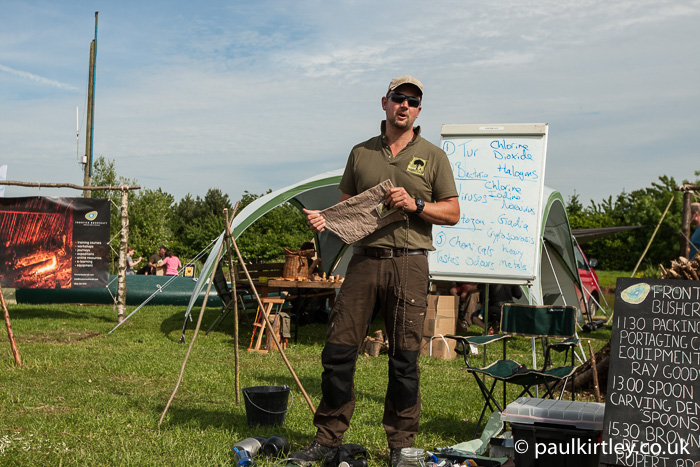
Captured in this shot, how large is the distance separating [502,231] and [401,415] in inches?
150

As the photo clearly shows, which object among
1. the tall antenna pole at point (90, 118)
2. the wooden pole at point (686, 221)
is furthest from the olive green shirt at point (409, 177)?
the tall antenna pole at point (90, 118)

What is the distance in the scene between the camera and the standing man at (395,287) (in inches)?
137

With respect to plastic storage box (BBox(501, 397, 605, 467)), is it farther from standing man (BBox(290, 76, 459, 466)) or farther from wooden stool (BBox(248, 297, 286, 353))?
wooden stool (BBox(248, 297, 286, 353))

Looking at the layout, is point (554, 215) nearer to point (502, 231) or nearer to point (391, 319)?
point (502, 231)

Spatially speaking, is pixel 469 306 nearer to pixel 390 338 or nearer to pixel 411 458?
pixel 390 338

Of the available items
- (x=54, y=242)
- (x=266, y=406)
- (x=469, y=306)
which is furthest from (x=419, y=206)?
(x=54, y=242)

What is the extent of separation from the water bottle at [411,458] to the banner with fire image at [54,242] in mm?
8334

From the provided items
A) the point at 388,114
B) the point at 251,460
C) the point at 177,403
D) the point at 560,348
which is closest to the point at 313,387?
the point at 177,403

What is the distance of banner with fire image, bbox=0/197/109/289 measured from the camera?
1042 centimetres

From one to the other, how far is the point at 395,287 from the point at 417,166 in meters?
0.64

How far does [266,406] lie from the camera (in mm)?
4281

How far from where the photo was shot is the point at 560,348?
16.8ft

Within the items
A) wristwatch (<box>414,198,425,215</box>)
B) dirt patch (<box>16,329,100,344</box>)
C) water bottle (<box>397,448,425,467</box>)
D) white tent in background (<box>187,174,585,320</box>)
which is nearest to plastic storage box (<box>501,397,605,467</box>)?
water bottle (<box>397,448,425,467</box>)

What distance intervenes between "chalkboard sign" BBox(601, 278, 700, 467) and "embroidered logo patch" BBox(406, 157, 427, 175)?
1.18 m
